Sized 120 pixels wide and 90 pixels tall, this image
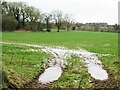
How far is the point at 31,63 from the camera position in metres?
14.4

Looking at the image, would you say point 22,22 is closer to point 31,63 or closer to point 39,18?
point 39,18

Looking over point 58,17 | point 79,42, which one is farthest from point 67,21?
point 79,42

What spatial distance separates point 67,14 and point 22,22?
1253 inches

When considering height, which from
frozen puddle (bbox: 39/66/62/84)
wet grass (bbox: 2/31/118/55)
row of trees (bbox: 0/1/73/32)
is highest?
row of trees (bbox: 0/1/73/32)

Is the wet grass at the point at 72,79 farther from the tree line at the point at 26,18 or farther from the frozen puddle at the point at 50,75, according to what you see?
the tree line at the point at 26,18

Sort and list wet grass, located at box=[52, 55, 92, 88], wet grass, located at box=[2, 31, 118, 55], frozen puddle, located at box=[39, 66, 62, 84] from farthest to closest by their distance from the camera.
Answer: wet grass, located at box=[2, 31, 118, 55], frozen puddle, located at box=[39, 66, 62, 84], wet grass, located at box=[52, 55, 92, 88]

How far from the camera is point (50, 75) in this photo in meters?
11.9

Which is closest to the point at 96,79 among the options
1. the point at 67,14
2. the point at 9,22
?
the point at 9,22

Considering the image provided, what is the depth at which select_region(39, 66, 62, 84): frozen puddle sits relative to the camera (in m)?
10.9

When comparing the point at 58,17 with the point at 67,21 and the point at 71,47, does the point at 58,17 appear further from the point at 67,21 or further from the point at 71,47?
the point at 71,47

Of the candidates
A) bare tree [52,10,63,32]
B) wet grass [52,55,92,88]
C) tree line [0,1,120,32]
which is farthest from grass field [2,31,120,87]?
bare tree [52,10,63,32]

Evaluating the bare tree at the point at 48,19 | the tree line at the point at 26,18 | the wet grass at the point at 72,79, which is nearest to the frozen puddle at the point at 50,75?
the wet grass at the point at 72,79

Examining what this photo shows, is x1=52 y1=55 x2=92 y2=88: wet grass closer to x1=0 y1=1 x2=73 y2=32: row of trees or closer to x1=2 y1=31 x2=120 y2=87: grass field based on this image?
x1=2 y1=31 x2=120 y2=87: grass field

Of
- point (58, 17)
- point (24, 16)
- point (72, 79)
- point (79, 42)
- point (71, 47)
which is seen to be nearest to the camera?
point (72, 79)
